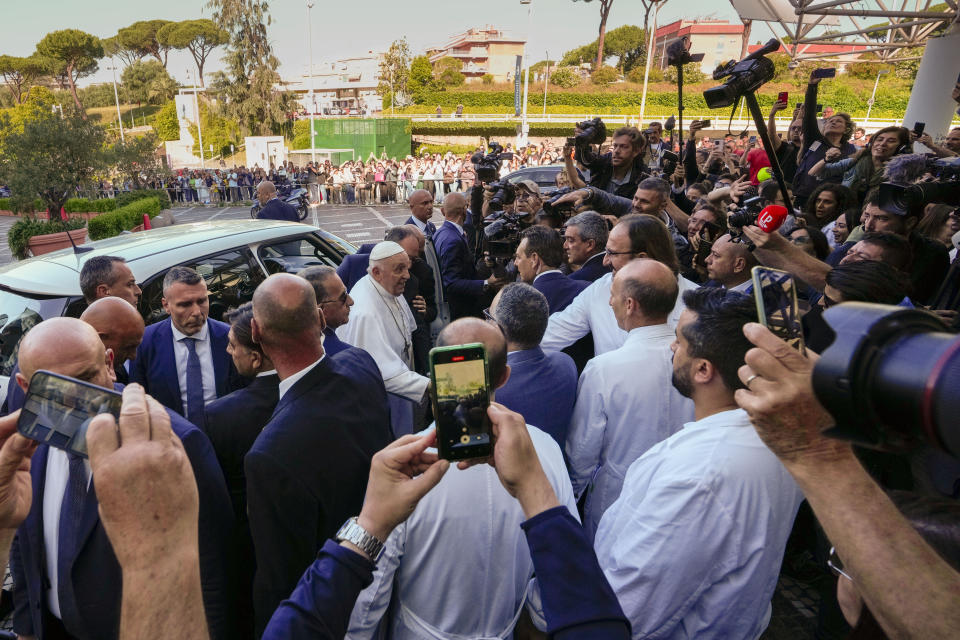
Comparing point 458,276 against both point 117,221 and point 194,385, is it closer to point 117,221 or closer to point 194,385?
point 194,385

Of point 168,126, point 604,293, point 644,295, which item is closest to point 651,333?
point 644,295

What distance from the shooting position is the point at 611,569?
1.67 m

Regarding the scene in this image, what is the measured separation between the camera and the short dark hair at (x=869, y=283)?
2.64 metres

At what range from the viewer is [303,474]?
6.11ft

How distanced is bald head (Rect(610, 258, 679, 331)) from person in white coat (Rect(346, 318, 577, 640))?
1341mm

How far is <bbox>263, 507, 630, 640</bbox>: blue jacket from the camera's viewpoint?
3.39 feet

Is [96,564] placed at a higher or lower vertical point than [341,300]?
lower

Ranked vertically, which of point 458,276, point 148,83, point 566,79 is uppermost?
point 566,79

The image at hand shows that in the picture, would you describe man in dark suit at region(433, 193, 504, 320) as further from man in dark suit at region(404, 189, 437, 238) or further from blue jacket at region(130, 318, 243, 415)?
blue jacket at region(130, 318, 243, 415)

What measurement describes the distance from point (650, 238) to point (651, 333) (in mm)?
1101

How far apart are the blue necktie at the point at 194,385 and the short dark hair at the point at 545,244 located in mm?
2288

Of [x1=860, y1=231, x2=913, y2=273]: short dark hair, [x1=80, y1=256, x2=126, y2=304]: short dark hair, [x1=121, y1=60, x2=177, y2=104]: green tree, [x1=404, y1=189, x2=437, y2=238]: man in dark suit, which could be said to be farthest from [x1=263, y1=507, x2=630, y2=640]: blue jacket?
[x1=121, y1=60, x2=177, y2=104]: green tree

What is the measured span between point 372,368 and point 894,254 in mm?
2967

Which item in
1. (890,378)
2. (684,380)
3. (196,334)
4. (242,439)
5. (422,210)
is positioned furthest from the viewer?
(422,210)
